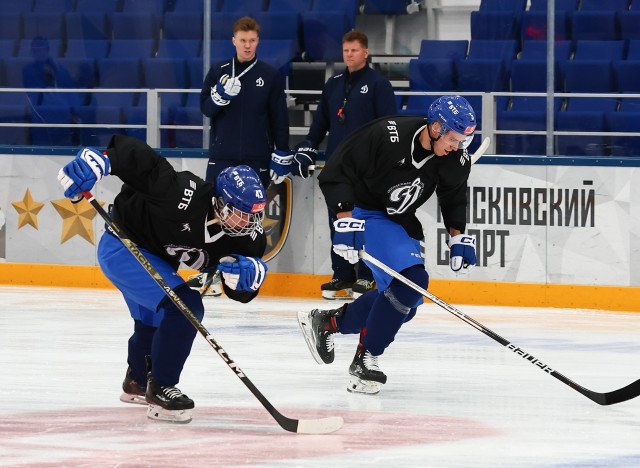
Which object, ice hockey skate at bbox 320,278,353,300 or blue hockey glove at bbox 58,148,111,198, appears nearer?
blue hockey glove at bbox 58,148,111,198

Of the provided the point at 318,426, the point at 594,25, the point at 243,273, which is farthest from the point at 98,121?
the point at 318,426

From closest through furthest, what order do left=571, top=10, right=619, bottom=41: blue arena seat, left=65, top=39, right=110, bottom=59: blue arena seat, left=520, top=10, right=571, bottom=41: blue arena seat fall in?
left=520, top=10, right=571, bottom=41: blue arena seat
left=571, top=10, right=619, bottom=41: blue arena seat
left=65, top=39, right=110, bottom=59: blue arena seat

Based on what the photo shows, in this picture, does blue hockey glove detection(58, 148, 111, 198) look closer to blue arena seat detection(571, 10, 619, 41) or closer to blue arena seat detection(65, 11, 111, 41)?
blue arena seat detection(571, 10, 619, 41)

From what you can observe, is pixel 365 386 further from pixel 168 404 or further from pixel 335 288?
pixel 335 288

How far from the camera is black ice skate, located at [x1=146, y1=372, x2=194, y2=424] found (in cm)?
426

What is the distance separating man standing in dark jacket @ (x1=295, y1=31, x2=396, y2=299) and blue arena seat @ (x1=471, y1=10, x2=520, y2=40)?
760 mm

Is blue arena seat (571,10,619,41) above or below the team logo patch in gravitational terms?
above

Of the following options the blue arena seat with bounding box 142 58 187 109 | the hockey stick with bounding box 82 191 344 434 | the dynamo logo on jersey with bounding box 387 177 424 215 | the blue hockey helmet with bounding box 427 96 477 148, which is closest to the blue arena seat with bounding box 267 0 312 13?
the blue arena seat with bounding box 142 58 187 109

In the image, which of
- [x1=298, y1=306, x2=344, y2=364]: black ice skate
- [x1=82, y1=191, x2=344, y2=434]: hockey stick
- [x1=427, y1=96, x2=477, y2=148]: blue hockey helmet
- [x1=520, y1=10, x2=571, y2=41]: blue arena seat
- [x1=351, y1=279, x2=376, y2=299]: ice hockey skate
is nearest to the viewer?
[x1=82, y1=191, x2=344, y2=434]: hockey stick

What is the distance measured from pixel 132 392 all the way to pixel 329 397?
712 millimetres

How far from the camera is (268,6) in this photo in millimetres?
A: 8367

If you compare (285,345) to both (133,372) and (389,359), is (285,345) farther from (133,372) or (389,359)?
(133,372)

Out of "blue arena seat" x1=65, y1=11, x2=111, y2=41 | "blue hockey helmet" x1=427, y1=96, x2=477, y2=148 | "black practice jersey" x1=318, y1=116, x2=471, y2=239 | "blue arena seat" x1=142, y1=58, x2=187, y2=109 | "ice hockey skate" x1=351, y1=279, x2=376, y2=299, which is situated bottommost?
"ice hockey skate" x1=351, y1=279, x2=376, y2=299

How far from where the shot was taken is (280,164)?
7734 mm
